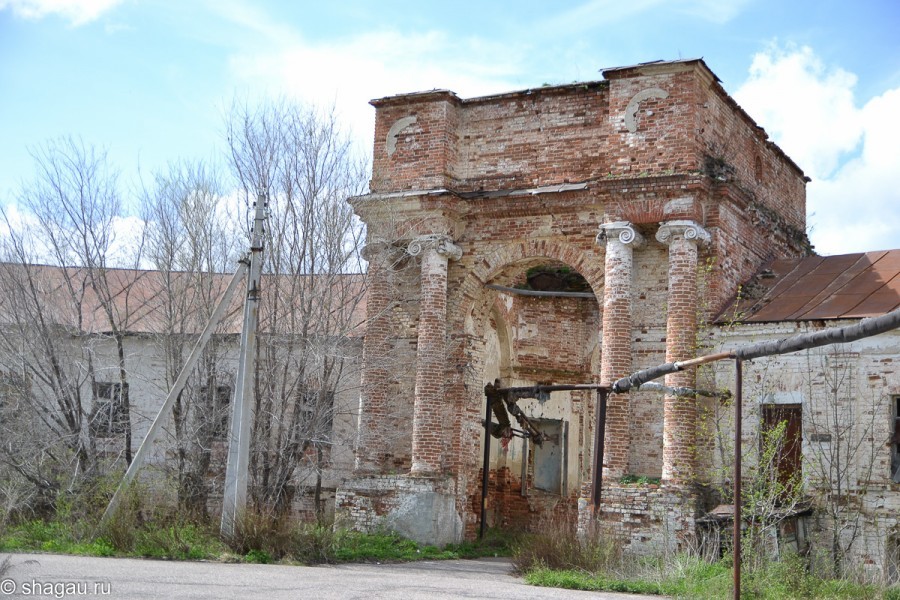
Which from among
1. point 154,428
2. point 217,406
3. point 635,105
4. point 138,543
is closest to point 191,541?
point 138,543

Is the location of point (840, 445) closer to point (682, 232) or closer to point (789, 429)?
point (789, 429)

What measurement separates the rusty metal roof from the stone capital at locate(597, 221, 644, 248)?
1741 mm

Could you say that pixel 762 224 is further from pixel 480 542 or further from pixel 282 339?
pixel 282 339

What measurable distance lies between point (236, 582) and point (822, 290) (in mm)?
9948

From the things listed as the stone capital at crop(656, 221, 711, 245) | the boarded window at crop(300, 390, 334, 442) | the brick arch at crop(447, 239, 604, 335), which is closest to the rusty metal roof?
the stone capital at crop(656, 221, 711, 245)

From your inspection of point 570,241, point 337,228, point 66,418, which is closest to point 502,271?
point 570,241

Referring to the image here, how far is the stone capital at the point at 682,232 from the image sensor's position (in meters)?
15.2

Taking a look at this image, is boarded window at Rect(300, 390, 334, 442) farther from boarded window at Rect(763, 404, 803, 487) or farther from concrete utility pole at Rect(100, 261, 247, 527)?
boarded window at Rect(763, 404, 803, 487)

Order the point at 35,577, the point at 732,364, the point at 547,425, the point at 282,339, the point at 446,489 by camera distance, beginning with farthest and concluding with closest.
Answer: the point at 547,425 < the point at 282,339 < the point at 446,489 < the point at 732,364 < the point at 35,577

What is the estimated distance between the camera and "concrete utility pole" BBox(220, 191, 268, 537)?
13.3m

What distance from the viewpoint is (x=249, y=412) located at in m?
13.7

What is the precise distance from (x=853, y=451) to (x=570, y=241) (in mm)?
5350

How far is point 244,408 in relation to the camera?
13.6m

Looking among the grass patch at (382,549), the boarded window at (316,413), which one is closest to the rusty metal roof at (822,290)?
the grass patch at (382,549)
